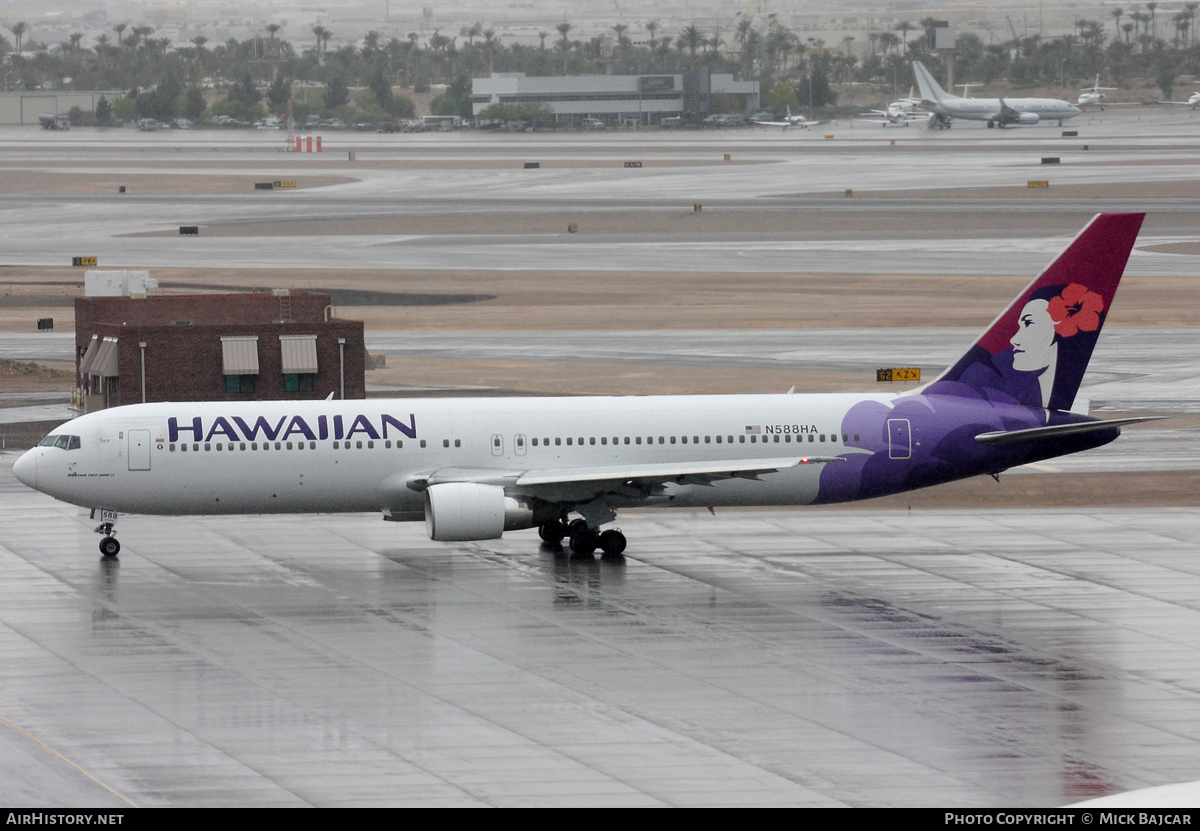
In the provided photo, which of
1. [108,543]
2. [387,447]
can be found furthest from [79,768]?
[108,543]

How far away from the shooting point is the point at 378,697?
3023 cm

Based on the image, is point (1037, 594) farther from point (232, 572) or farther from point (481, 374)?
point (481, 374)

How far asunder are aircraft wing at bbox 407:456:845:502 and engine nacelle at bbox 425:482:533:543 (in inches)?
40.7

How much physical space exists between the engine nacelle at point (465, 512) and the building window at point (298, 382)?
21.2 m

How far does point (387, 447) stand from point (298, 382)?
19366 millimetres

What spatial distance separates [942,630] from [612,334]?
52522mm

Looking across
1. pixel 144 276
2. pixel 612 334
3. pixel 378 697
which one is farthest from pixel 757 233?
pixel 378 697

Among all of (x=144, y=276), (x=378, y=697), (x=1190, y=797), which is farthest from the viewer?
(x=144, y=276)

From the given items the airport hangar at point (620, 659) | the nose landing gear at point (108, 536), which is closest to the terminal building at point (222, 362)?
the airport hangar at point (620, 659)

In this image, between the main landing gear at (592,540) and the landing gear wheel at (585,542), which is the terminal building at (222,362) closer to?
the main landing gear at (592,540)

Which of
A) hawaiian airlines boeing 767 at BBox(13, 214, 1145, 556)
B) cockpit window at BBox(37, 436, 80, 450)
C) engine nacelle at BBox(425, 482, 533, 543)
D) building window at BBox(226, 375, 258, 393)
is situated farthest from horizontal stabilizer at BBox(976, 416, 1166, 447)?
building window at BBox(226, 375, 258, 393)

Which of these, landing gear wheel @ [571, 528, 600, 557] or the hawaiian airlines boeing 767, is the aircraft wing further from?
landing gear wheel @ [571, 528, 600, 557]

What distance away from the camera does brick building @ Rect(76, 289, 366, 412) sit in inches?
2345

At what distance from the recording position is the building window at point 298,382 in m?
60.4
